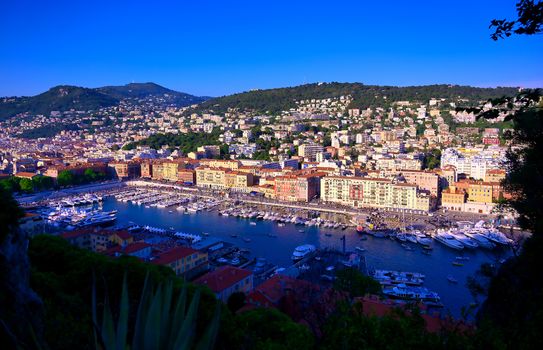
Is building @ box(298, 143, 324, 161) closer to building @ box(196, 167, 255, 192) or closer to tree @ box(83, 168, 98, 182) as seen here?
building @ box(196, 167, 255, 192)

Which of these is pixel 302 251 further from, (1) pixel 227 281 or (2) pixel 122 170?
(2) pixel 122 170

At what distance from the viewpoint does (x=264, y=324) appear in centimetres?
488

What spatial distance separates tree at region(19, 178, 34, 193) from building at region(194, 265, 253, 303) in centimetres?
1659

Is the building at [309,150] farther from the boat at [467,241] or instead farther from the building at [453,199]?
the boat at [467,241]

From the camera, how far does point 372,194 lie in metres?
18.3

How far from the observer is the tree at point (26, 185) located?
21.2 m

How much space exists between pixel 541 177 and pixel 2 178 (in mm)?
24189

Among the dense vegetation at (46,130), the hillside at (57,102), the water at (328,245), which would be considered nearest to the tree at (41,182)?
the water at (328,245)

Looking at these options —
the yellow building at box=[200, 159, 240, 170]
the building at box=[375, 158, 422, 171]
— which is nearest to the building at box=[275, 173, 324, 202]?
the building at box=[375, 158, 422, 171]

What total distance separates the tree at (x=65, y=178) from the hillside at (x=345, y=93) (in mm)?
30419

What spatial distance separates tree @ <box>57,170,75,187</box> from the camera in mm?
23062

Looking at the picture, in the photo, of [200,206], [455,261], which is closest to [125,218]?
[200,206]

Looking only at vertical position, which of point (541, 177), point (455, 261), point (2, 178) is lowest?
point (455, 261)

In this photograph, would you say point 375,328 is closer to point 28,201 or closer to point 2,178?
point 28,201
